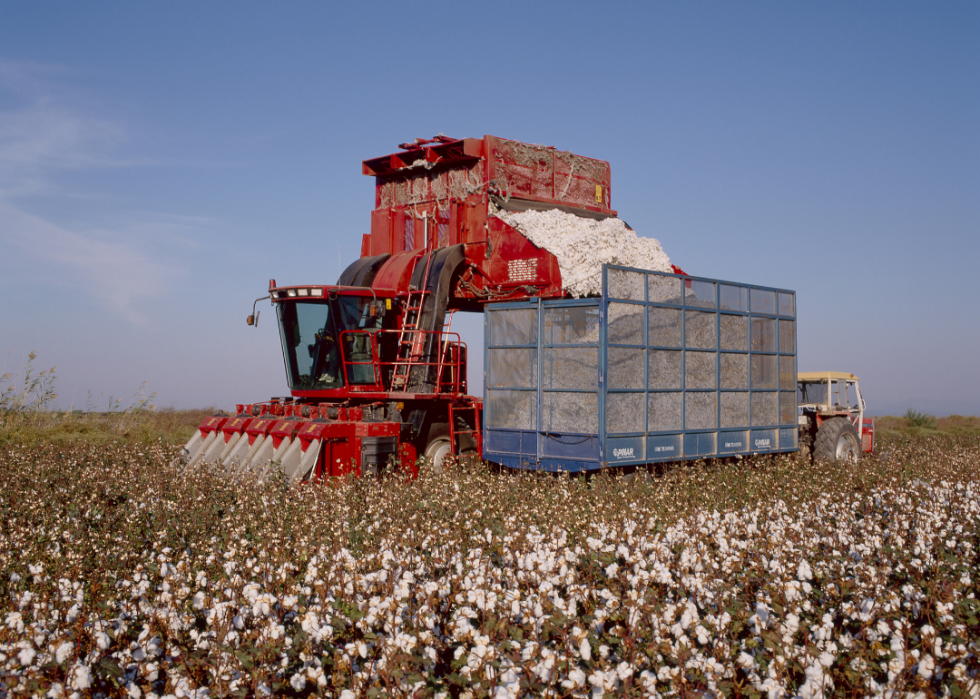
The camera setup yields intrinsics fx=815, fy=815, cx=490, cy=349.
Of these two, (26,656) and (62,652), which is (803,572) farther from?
(26,656)

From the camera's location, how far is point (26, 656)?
3.33 meters

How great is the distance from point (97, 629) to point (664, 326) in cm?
917

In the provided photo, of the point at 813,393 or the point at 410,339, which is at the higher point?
the point at 410,339

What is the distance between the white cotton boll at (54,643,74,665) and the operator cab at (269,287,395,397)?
9.56 metres

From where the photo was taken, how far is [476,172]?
14117 mm

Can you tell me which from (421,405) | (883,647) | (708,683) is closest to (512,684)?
(708,683)

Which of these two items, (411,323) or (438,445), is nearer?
(438,445)

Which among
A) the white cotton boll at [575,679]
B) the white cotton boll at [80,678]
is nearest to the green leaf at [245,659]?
the white cotton boll at [80,678]

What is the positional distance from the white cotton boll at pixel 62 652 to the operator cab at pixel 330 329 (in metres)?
9.56

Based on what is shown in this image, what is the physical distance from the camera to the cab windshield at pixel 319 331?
43.2ft

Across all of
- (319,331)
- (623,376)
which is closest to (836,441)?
(623,376)

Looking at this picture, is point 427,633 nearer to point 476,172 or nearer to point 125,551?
point 125,551

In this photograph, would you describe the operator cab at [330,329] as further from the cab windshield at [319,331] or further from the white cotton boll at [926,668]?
the white cotton boll at [926,668]

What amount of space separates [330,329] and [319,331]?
22 centimetres
